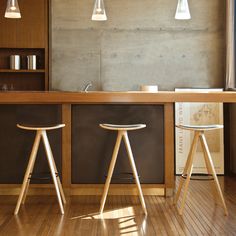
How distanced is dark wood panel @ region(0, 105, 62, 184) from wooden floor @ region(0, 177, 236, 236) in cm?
31

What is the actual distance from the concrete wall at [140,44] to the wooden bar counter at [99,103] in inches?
89.3

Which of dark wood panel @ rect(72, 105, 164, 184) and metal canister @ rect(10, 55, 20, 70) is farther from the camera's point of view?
→ metal canister @ rect(10, 55, 20, 70)

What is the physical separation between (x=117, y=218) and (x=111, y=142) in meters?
1.09

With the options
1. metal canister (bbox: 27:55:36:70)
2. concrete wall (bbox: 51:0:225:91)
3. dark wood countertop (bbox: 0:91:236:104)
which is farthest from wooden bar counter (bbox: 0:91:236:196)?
concrete wall (bbox: 51:0:225:91)

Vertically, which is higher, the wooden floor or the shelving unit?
the shelving unit

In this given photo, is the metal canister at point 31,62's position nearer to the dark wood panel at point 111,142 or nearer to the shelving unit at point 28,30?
the shelving unit at point 28,30

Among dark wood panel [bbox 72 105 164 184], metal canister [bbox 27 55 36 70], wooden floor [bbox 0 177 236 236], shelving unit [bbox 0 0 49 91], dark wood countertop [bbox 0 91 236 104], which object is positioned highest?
shelving unit [bbox 0 0 49 91]

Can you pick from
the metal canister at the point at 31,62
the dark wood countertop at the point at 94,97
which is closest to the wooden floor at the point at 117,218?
the dark wood countertop at the point at 94,97

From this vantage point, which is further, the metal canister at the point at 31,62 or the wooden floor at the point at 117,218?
the metal canister at the point at 31,62

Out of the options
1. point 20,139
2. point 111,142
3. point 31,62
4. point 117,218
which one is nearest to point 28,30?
point 31,62

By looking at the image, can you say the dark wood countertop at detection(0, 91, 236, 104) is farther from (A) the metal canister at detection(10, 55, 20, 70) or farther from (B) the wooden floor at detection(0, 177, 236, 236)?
(A) the metal canister at detection(10, 55, 20, 70)

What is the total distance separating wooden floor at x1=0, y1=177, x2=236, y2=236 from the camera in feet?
12.9

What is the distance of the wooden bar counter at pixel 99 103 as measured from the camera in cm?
477

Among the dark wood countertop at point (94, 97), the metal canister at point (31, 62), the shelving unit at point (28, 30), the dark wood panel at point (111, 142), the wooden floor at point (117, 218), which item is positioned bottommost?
the wooden floor at point (117, 218)
